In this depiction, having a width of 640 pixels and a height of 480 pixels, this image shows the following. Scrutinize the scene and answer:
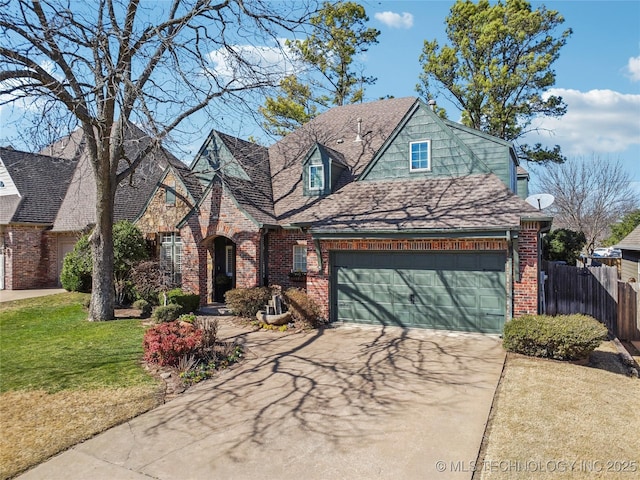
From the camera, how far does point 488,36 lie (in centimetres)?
2338

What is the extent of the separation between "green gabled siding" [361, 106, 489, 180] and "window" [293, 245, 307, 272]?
3.77 metres

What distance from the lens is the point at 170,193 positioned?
17.3 m

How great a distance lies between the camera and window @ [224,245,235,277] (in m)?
17.0

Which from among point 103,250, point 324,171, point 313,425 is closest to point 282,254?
point 324,171

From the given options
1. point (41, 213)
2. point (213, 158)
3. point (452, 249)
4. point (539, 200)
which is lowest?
point (452, 249)

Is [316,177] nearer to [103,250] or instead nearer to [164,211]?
[164,211]

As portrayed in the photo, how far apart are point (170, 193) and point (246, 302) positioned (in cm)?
656

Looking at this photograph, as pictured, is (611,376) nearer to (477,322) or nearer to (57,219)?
(477,322)

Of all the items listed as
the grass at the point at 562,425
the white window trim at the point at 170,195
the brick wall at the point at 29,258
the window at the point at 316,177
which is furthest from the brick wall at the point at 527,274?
the brick wall at the point at 29,258

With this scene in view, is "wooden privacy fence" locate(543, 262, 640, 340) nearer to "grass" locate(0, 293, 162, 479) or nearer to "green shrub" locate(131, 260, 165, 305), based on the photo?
"grass" locate(0, 293, 162, 479)

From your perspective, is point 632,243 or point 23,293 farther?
point 632,243

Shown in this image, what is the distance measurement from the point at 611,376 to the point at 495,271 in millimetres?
3513

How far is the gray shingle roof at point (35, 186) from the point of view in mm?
20484

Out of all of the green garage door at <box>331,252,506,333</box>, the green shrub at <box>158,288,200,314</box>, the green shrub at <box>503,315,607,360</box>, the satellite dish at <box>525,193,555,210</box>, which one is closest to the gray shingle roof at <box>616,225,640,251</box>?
the satellite dish at <box>525,193,555,210</box>
